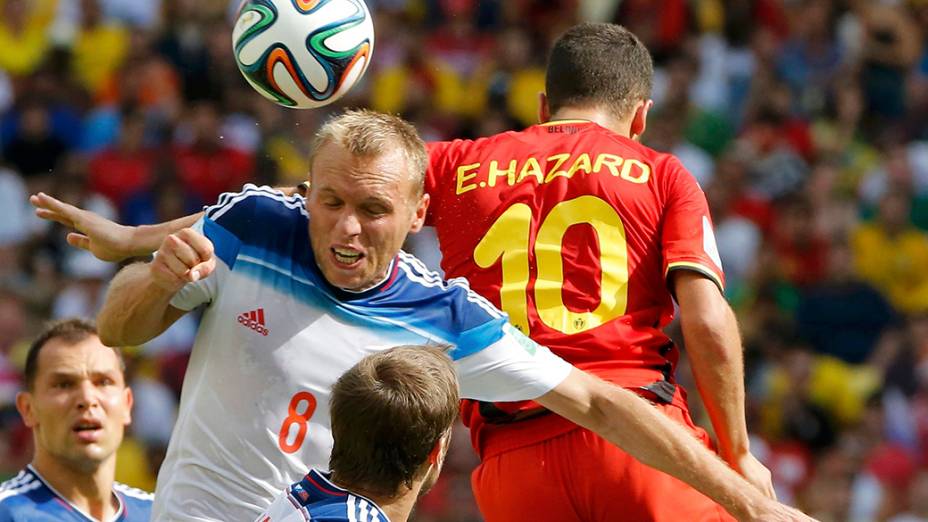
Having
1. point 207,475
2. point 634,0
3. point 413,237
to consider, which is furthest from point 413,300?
point 634,0

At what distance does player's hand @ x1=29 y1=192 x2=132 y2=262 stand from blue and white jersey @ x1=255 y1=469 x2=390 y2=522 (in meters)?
1.52

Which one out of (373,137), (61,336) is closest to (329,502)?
(373,137)

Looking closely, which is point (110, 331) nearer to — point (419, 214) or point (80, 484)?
point (419, 214)

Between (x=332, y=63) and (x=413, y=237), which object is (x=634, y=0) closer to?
(x=413, y=237)

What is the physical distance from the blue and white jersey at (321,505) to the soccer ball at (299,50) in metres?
2.14

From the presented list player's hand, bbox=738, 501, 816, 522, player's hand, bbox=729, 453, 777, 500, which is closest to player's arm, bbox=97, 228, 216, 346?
player's hand, bbox=738, 501, 816, 522

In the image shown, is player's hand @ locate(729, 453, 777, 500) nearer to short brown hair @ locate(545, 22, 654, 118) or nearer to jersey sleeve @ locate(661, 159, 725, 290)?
jersey sleeve @ locate(661, 159, 725, 290)

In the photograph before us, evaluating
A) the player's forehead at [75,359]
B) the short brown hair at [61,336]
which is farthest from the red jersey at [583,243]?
the short brown hair at [61,336]

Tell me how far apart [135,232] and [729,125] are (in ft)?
33.4

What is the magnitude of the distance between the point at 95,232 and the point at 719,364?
89.1 inches

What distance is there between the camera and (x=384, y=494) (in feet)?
13.0

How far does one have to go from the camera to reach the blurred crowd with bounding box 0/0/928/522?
1244 centimetres

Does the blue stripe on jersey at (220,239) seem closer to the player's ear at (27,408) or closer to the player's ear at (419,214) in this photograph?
the player's ear at (419,214)

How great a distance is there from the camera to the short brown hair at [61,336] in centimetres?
673
